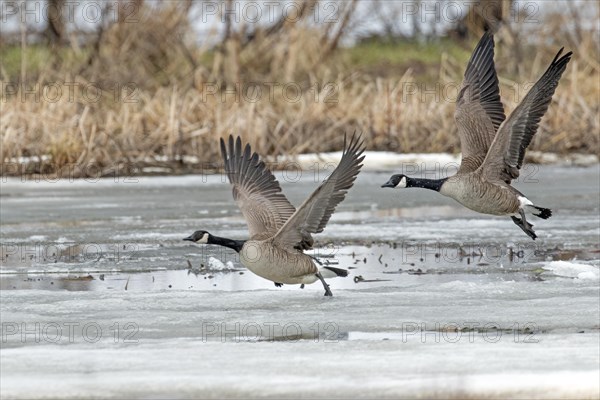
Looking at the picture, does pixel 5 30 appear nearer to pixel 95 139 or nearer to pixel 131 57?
pixel 131 57

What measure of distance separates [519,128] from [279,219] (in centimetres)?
178

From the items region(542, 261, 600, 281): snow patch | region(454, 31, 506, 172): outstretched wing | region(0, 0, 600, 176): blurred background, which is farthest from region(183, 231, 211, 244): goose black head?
region(0, 0, 600, 176): blurred background

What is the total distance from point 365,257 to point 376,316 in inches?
91.1

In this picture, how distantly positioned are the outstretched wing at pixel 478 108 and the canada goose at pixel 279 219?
57.5 inches

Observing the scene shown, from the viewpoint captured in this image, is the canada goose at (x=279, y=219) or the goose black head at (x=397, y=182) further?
the goose black head at (x=397, y=182)

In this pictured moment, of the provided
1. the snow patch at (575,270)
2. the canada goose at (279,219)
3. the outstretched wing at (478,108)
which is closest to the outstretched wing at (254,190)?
the canada goose at (279,219)

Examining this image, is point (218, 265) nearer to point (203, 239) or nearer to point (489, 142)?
point (203, 239)

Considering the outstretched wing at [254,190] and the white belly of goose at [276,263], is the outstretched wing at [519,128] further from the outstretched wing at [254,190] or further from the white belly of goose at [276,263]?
the white belly of goose at [276,263]

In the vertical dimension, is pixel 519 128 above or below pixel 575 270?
above

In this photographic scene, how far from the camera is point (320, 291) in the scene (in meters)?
7.37

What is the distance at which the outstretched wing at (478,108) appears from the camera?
8141 millimetres

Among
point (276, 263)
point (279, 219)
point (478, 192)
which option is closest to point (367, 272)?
point (478, 192)

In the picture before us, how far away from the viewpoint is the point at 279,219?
724cm

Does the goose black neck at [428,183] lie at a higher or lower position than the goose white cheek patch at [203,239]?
higher
